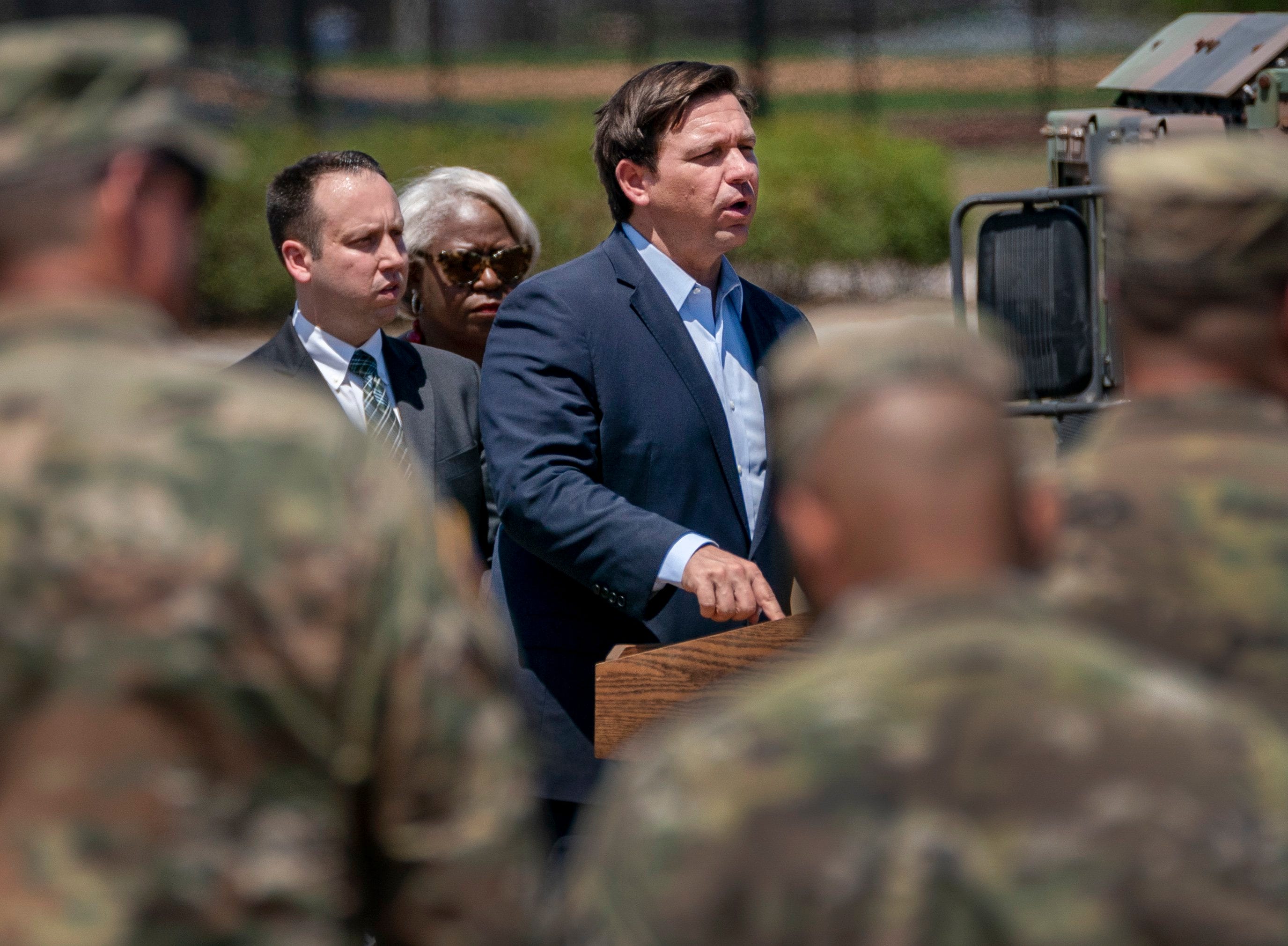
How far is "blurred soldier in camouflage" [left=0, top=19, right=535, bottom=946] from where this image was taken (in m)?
1.43

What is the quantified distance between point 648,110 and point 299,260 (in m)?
0.91

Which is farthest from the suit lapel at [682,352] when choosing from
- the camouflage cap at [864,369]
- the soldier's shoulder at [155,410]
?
the soldier's shoulder at [155,410]

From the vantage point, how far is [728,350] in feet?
12.2

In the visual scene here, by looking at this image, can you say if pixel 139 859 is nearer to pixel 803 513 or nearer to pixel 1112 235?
pixel 803 513

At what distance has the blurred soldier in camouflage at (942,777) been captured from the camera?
1289 millimetres

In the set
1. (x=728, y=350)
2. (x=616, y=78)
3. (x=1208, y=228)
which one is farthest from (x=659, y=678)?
(x=616, y=78)

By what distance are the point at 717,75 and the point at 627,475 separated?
1008mm

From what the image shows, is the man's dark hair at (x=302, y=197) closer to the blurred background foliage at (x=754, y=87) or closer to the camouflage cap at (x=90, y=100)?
the camouflage cap at (x=90, y=100)

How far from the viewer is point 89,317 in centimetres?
154

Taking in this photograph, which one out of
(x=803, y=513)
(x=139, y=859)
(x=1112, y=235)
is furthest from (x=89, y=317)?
(x=1112, y=235)

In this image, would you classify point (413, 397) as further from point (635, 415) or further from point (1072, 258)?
point (1072, 258)

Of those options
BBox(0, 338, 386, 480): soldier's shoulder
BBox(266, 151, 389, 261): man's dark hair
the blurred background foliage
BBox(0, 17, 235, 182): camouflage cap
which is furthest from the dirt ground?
BBox(0, 338, 386, 480): soldier's shoulder

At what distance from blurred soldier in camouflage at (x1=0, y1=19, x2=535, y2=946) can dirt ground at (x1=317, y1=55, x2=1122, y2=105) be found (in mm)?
16462

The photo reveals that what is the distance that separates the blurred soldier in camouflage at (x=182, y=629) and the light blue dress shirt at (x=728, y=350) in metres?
2.01
